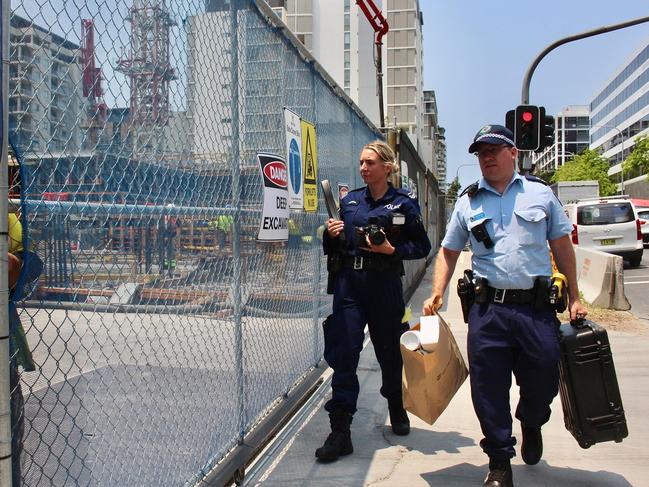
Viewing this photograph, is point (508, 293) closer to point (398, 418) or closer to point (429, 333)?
point (429, 333)

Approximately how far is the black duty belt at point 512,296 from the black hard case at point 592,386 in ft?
1.15

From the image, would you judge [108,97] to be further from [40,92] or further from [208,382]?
[208,382]

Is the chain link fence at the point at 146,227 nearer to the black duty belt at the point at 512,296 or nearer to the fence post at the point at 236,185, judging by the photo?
the fence post at the point at 236,185

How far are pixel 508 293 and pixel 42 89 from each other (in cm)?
245

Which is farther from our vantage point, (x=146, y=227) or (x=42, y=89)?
(x=146, y=227)

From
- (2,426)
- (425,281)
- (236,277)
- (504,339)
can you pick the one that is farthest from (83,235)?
(425,281)

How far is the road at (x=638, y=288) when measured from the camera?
33.2 feet

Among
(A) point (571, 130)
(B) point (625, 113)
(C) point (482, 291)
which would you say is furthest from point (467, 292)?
(A) point (571, 130)

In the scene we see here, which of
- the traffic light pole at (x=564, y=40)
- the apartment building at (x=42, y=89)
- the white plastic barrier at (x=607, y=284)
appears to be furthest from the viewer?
the traffic light pole at (x=564, y=40)

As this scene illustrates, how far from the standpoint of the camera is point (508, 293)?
3.31 m

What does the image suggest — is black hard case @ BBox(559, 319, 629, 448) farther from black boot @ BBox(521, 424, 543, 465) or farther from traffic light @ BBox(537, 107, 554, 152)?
traffic light @ BBox(537, 107, 554, 152)

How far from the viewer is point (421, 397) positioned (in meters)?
3.60

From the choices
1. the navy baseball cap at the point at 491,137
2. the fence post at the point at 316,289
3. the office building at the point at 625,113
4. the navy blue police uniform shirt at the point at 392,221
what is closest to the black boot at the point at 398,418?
the navy blue police uniform shirt at the point at 392,221

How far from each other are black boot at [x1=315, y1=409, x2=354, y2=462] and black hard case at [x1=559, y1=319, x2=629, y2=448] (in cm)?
131
